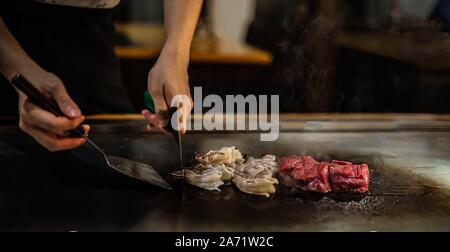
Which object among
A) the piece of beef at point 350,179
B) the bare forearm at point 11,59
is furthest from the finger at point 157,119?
the piece of beef at point 350,179

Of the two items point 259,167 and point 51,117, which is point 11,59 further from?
point 259,167

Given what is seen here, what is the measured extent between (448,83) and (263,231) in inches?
75.2

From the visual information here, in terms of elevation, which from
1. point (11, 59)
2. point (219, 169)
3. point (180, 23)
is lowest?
point (219, 169)

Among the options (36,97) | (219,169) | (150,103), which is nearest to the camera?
(36,97)

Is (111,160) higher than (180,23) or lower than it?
lower

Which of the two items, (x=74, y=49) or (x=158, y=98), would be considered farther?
(x=74, y=49)

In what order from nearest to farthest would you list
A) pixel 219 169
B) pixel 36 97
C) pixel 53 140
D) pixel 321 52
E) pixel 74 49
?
pixel 36 97 < pixel 53 140 < pixel 219 169 < pixel 74 49 < pixel 321 52

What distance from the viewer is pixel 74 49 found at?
8.29 feet

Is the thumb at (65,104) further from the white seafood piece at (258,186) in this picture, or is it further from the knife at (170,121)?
the white seafood piece at (258,186)

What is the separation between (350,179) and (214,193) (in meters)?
0.47

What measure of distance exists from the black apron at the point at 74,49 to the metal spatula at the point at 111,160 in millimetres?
578

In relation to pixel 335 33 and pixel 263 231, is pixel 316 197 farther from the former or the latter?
pixel 335 33

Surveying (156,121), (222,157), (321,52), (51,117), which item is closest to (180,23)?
(156,121)
